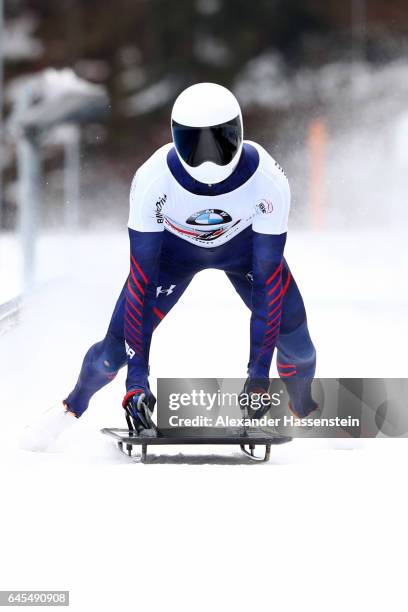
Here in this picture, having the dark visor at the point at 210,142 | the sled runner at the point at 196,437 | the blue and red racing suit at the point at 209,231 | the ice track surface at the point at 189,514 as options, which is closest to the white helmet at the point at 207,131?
the dark visor at the point at 210,142

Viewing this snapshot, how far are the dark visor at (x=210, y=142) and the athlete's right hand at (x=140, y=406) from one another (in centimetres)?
88

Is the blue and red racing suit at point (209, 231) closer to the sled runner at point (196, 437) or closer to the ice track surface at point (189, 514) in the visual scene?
the sled runner at point (196, 437)

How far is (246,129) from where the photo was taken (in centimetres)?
1777

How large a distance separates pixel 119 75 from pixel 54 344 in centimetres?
1637

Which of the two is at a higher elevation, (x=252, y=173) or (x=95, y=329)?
(x=252, y=173)

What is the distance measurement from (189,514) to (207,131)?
1377mm

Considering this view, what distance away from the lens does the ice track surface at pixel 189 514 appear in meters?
2.93

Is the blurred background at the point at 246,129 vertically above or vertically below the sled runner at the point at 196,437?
above

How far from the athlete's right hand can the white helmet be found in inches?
33.2

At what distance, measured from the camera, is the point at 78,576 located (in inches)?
117

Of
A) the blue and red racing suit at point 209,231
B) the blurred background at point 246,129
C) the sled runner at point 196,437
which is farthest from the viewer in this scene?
the blurred background at point 246,129

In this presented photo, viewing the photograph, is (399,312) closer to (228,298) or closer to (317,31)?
(228,298)

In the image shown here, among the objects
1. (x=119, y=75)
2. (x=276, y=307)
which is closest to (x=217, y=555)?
(x=276, y=307)

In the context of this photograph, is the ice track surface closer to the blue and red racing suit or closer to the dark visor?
the blue and red racing suit
